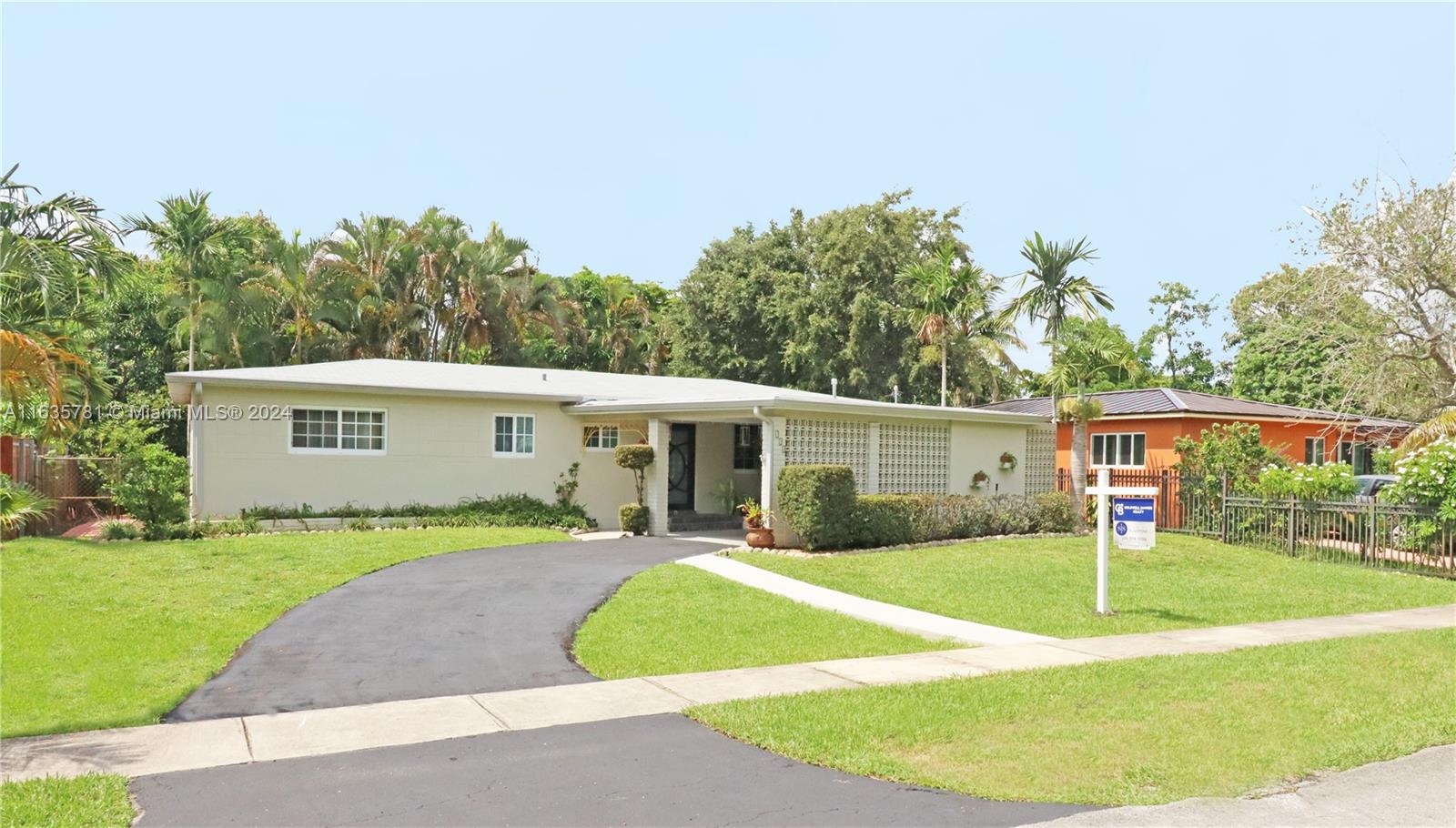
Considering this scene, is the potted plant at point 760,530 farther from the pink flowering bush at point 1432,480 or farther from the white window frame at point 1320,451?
the white window frame at point 1320,451

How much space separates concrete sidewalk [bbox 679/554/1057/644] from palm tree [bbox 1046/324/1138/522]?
31.0 feet

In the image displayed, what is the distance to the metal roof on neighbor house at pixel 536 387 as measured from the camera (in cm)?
1842

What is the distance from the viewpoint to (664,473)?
21031 millimetres

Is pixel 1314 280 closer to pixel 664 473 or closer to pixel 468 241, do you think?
pixel 664 473

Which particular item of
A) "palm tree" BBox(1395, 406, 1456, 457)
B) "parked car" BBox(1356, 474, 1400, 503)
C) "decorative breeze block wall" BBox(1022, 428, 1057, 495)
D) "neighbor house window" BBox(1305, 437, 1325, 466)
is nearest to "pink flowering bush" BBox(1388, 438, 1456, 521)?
"palm tree" BBox(1395, 406, 1456, 457)

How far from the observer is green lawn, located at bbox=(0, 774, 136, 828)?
5207 millimetres

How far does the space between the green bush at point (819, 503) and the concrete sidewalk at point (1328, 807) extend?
11076 millimetres

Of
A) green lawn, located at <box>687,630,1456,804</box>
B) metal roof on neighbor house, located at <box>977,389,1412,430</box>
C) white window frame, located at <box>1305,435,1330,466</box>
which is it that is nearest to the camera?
green lawn, located at <box>687,630,1456,804</box>

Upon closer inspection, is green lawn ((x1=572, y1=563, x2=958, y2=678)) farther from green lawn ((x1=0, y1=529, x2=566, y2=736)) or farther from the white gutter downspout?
the white gutter downspout

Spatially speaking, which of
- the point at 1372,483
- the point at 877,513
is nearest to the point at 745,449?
the point at 877,513

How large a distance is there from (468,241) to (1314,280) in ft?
82.2

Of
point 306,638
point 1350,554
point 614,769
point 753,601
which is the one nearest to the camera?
point 614,769

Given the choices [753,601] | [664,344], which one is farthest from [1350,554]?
[664,344]

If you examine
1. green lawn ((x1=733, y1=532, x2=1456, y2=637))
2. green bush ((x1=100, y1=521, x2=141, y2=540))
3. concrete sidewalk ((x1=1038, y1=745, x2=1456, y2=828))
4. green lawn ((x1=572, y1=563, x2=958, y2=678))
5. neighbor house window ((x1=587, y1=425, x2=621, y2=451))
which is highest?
neighbor house window ((x1=587, y1=425, x2=621, y2=451))
